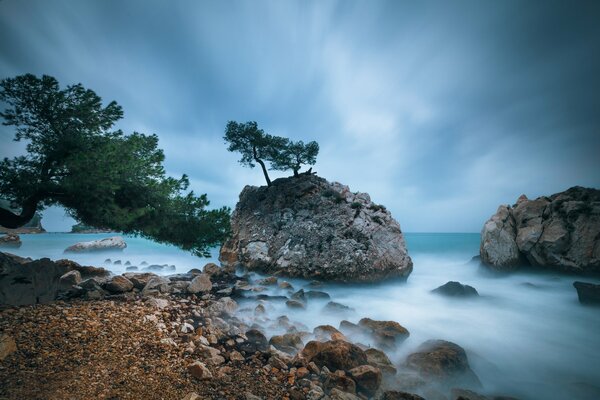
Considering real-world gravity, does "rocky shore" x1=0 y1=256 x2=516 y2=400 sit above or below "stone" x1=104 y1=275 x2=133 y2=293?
below

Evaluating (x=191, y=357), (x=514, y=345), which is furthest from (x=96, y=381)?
(x=514, y=345)

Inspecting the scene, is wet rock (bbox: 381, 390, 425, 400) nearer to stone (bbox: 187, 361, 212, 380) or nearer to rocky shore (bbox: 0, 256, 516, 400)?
rocky shore (bbox: 0, 256, 516, 400)

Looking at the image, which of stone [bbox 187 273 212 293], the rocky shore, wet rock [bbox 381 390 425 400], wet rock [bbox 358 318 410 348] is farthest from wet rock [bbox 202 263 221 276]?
wet rock [bbox 381 390 425 400]

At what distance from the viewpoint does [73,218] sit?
736 cm

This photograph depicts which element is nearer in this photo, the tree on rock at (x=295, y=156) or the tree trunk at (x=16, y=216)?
the tree trunk at (x=16, y=216)

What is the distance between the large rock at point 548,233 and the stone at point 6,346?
23.7 metres

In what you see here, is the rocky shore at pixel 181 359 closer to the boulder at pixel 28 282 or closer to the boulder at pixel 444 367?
the boulder at pixel 444 367

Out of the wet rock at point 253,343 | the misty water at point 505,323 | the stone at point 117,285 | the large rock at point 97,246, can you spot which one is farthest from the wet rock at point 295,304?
the large rock at point 97,246

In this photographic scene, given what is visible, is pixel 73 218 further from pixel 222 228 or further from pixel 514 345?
pixel 514 345

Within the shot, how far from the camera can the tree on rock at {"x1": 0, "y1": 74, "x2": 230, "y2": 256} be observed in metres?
6.11

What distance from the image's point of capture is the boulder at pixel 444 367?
5.30m

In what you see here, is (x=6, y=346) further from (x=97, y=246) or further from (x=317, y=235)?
(x=97, y=246)

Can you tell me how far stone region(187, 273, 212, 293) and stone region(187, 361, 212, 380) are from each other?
5.89 meters

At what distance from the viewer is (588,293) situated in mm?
11164
